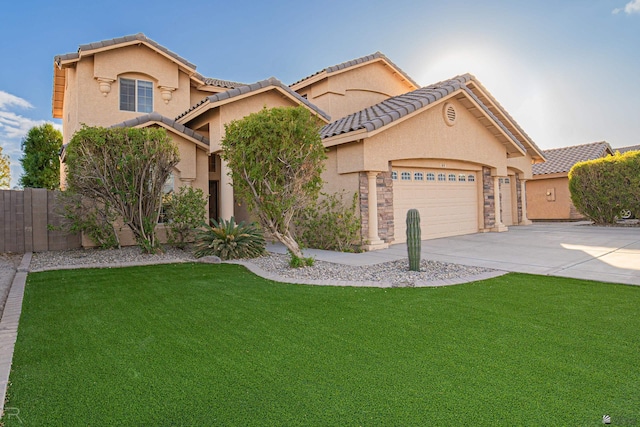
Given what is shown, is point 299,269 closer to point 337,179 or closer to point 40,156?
point 337,179

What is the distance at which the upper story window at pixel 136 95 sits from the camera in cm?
1647

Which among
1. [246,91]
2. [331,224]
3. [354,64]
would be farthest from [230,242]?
[354,64]

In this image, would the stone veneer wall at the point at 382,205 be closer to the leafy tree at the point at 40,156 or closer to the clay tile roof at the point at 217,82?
the clay tile roof at the point at 217,82

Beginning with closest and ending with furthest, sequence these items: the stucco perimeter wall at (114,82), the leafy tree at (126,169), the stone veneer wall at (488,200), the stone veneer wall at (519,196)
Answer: the leafy tree at (126,169) → the stucco perimeter wall at (114,82) → the stone veneer wall at (488,200) → the stone veneer wall at (519,196)

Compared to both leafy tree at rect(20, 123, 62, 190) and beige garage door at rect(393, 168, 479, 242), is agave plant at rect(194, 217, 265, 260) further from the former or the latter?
leafy tree at rect(20, 123, 62, 190)

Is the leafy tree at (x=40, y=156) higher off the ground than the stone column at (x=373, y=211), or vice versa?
the leafy tree at (x=40, y=156)

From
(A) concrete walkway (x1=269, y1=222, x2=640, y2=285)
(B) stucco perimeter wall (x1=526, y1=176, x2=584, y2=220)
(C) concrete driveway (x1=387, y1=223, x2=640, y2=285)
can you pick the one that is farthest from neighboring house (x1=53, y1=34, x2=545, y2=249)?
(B) stucco perimeter wall (x1=526, y1=176, x2=584, y2=220)

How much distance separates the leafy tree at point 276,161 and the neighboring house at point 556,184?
71.5 feet

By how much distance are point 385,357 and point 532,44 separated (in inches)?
510

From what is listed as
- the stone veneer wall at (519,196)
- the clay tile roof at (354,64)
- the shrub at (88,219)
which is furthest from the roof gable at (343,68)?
the shrub at (88,219)

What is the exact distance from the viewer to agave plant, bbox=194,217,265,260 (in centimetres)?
1066

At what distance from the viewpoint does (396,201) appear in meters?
13.2

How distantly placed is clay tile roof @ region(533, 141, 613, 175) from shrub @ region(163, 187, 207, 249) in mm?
22434

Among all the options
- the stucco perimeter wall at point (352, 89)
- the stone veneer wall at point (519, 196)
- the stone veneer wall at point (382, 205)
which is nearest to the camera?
the stone veneer wall at point (382, 205)
